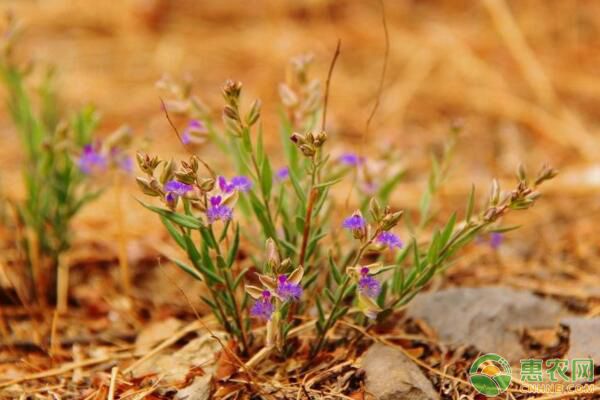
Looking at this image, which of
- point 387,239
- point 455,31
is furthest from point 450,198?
point 455,31

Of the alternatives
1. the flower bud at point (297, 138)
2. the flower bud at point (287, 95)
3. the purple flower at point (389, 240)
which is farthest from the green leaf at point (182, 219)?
the flower bud at point (287, 95)

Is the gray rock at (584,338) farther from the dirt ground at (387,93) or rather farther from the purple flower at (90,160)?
the purple flower at (90,160)

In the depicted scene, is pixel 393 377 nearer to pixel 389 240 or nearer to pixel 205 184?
pixel 389 240

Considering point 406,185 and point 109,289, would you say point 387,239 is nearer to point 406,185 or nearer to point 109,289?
point 109,289

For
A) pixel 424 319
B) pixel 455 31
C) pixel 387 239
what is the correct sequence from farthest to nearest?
pixel 455 31 < pixel 424 319 < pixel 387 239

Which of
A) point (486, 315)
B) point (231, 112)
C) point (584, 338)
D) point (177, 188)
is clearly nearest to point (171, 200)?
point (177, 188)

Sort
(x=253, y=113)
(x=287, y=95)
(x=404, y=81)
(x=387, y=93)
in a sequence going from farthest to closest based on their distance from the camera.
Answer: (x=404, y=81)
(x=387, y=93)
(x=287, y=95)
(x=253, y=113)
